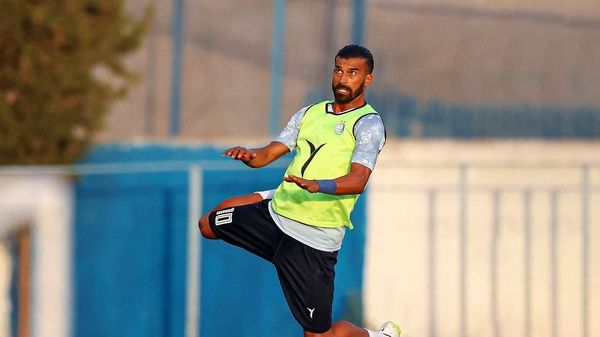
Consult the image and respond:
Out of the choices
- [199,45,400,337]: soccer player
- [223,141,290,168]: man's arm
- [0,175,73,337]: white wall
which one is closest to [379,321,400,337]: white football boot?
[199,45,400,337]: soccer player

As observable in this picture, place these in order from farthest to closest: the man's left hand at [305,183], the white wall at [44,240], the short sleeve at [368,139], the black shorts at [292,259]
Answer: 1. the white wall at [44,240]
2. the black shorts at [292,259]
3. the short sleeve at [368,139]
4. the man's left hand at [305,183]

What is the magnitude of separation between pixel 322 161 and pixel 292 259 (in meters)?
0.65

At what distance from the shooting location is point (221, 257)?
9227 millimetres

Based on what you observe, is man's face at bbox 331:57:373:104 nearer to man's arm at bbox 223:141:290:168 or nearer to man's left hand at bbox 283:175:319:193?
man's arm at bbox 223:141:290:168

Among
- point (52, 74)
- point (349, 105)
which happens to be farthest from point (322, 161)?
point (52, 74)

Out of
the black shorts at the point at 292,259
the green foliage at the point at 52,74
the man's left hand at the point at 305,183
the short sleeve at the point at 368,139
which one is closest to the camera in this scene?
the man's left hand at the point at 305,183

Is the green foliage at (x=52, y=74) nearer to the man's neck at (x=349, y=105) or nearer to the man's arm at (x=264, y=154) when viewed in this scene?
the man's arm at (x=264, y=154)

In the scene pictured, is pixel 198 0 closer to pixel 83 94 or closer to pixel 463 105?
pixel 83 94

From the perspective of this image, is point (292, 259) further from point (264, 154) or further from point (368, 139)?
point (368, 139)

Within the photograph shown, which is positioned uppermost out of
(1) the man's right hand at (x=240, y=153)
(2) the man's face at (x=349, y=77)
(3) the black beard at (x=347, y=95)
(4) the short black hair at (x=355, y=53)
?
(4) the short black hair at (x=355, y=53)

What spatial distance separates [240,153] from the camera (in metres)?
6.52

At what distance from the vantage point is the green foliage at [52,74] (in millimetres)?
10195

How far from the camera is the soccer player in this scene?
662cm

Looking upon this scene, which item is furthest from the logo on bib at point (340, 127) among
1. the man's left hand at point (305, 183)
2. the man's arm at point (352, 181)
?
the man's left hand at point (305, 183)
